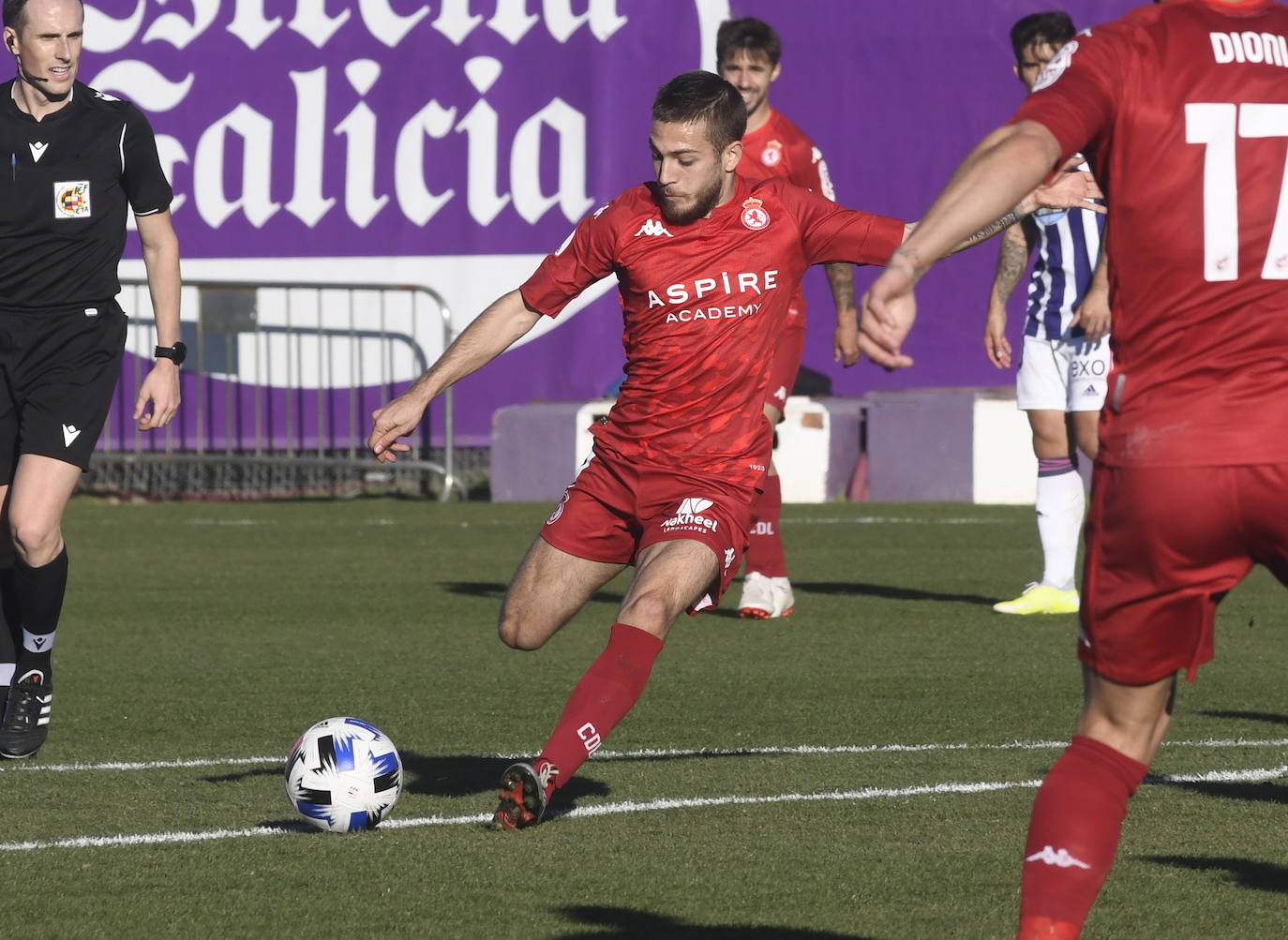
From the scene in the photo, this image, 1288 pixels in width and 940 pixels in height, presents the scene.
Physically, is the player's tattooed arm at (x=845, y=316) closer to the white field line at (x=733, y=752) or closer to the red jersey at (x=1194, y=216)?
→ the white field line at (x=733, y=752)

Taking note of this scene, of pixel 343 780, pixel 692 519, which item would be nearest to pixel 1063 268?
pixel 692 519

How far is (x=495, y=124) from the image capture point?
17891 mm

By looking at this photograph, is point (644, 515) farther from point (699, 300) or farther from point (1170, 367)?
point (1170, 367)

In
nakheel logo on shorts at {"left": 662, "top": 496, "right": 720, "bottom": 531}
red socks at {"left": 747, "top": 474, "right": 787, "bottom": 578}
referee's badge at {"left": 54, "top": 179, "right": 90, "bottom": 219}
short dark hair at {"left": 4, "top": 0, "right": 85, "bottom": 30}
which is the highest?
short dark hair at {"left": 4, "top": 0, "right": 85, "bottom": 30}

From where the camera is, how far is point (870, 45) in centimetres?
1752

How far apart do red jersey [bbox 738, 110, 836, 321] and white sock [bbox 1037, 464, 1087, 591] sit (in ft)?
4.59

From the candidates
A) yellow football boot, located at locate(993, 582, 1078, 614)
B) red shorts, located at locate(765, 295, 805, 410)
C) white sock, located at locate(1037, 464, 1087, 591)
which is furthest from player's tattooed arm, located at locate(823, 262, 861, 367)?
yellow football boot, located at locate(993, 582, 1078, 614)

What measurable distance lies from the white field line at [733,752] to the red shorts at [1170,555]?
288 cm

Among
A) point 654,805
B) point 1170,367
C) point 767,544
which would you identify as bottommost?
point 654,805

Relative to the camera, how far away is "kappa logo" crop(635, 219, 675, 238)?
6.16 metres

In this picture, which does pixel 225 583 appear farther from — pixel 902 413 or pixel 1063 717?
pixel 902 413

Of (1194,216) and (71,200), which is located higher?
(71,200)

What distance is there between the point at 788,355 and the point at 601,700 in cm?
449

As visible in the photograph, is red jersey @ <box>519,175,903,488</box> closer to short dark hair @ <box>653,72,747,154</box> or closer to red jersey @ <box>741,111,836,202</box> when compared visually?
short dark hair @ <box>653,72,747,154</box>
